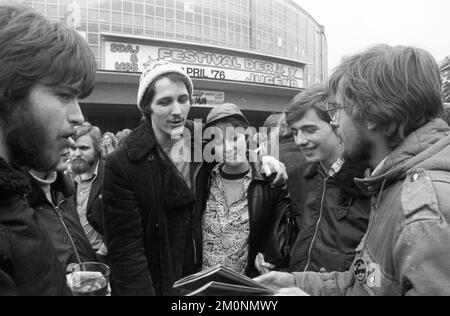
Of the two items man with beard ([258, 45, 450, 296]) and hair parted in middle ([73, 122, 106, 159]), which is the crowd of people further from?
hair parted in middle ([73, 122, 106, 159])

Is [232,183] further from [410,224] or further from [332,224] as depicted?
[410,224]

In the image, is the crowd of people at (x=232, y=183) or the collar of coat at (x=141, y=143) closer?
the crowd of people at (x=232, y=183)

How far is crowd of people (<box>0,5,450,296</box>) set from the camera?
138cm

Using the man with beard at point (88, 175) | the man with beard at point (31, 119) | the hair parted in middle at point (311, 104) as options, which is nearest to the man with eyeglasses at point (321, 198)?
the hair parted in middle at point (311, 104)

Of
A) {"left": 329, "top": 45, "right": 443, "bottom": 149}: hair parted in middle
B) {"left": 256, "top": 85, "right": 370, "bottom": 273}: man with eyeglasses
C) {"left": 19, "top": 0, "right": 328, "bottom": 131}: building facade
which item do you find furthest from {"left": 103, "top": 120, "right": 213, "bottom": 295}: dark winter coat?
{"left": 19, "top": 0, "right": 328, "bottom": 131}: building facade

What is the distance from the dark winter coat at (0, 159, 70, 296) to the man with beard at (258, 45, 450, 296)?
1013mm

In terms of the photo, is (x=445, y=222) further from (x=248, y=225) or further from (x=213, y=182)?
(x=213, y=182)

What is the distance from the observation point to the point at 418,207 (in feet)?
4.34

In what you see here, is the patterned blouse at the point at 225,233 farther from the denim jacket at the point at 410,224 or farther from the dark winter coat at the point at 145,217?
the denim jacket at the point at 410,224

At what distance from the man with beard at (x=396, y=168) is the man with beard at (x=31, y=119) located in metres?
1.07

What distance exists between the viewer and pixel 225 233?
2.86 meters

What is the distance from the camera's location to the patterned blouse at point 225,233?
2848mm

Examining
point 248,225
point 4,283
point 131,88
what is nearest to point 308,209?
point 248,225

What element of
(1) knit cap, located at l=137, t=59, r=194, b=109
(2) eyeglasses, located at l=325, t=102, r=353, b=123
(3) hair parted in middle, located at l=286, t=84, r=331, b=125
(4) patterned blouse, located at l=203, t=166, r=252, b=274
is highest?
(1) knit cap, located at l=137, t=59, r=194, b=109
